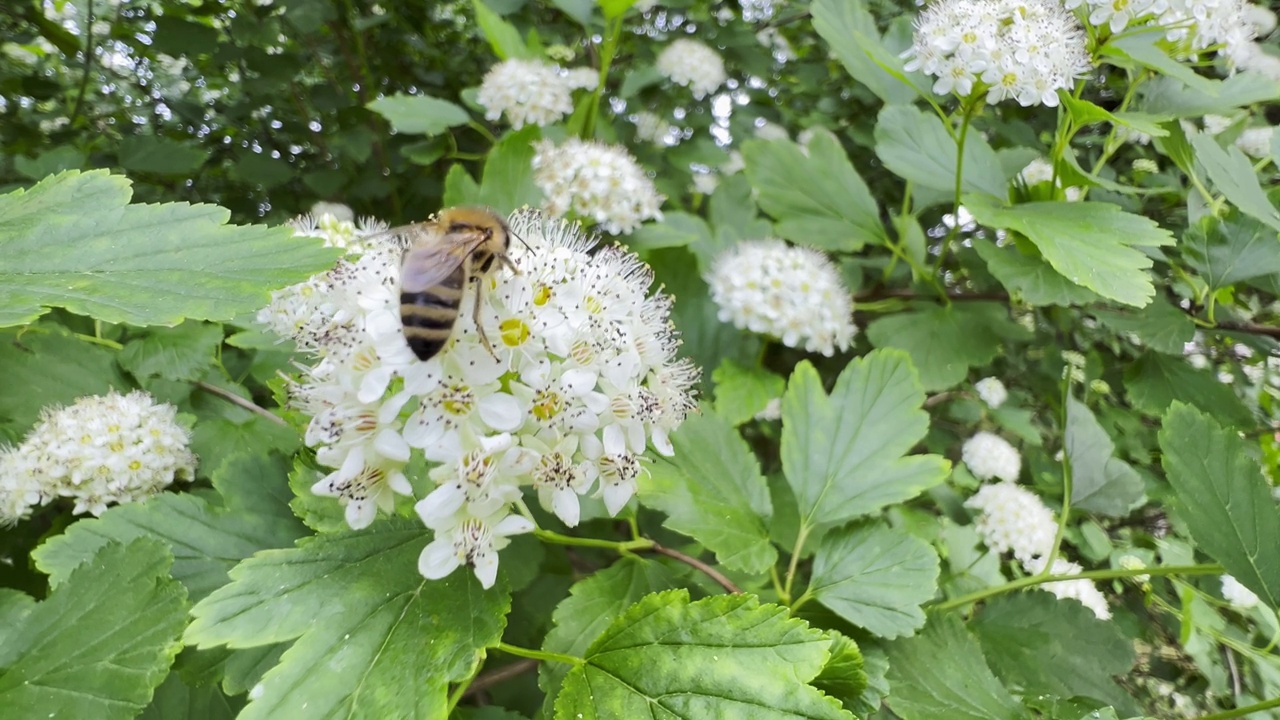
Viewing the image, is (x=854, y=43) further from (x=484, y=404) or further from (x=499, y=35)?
(x=484, y=404)

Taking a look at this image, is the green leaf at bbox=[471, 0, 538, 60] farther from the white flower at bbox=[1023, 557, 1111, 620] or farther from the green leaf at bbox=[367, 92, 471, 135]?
the white flower at bbox=[1023, 557, 1111, 620]

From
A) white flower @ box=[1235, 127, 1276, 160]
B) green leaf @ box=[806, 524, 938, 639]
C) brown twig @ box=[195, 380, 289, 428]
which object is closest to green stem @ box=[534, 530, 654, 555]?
green leaf @ box=[806, 524, 938, 639]

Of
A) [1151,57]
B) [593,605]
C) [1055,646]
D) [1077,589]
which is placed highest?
[1151,57]

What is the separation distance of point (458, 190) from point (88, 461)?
0.88 metres

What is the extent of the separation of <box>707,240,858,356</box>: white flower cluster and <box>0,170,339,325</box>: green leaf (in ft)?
3.25

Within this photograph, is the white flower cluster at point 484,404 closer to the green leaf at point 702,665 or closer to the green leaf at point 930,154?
the green leaf at point 702,665

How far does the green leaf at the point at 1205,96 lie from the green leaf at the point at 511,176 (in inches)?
52.7

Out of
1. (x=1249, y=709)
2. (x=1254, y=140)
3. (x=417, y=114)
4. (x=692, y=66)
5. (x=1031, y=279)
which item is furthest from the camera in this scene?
(x=692, y=66)

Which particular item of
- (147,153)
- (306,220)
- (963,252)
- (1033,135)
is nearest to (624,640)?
(306,220)

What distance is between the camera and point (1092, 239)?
126 cm

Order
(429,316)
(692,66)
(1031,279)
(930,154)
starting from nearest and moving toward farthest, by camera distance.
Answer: (429,316), (1031,279), (930,154), (692,66)

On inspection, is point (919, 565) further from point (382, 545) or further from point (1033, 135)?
point (1033, 135)

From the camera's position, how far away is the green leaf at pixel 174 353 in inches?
51.4

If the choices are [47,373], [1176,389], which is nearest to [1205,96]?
[1176,389]
